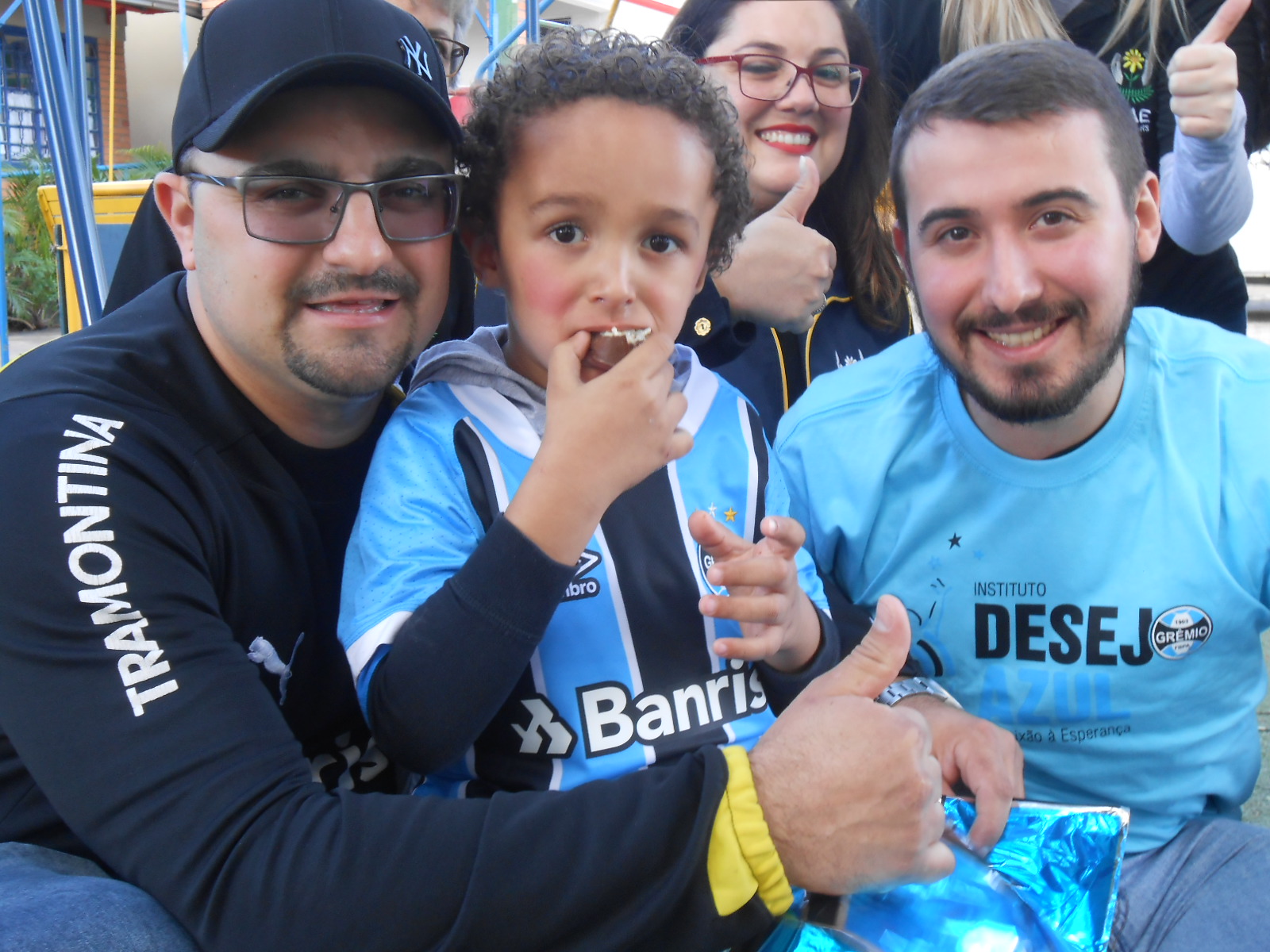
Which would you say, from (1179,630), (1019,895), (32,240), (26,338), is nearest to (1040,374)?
(1179,630)

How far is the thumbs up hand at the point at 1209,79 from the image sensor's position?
2.16 metres

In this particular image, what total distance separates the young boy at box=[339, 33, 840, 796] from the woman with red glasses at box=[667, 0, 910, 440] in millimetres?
535

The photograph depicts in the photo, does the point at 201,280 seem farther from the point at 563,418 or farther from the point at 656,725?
the point at 656,725

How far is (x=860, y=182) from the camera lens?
2.65 m

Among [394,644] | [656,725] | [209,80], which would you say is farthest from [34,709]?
[209,80]

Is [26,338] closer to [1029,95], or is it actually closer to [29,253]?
[29,253]

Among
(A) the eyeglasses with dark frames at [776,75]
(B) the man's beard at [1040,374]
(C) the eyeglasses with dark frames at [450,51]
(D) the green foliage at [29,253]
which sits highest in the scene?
(C) the eyeglasses with dark frames at [450,51]

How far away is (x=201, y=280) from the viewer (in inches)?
57.0

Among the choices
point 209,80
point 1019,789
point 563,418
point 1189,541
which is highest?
point 209,80

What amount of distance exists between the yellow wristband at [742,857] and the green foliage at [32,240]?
12.6 m

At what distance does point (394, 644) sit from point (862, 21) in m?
2.16

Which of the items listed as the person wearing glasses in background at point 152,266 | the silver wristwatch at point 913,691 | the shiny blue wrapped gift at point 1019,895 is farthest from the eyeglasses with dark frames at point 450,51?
the shiny blue wrapped gift at point 1019,895

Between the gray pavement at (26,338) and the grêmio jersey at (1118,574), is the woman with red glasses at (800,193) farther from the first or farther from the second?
the gray pavement at (26,338)

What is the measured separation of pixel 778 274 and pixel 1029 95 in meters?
0.66
